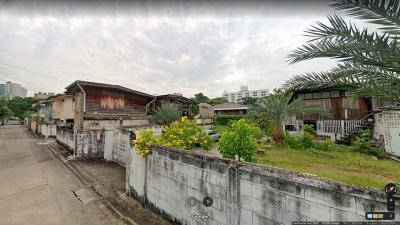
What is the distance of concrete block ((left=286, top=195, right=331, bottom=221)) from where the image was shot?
2.50m

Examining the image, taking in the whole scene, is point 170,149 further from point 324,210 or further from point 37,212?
point 37,212

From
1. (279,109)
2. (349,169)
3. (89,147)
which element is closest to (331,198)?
(349,169)

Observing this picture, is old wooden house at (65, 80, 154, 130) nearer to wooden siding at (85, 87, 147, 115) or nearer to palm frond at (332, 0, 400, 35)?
wooden siding at (85, 87, 147, 115)

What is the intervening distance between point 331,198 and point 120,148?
9967 millimetres

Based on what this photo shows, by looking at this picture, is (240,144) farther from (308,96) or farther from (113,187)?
(308,96)

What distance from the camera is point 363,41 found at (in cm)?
319

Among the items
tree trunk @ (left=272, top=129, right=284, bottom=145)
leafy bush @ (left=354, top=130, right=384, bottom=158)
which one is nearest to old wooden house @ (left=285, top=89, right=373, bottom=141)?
leafy bush @ (left=354, top=130, right=384, bottom=158)

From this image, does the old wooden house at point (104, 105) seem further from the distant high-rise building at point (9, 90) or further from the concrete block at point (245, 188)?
the distant high-rise building at point (9, 90)

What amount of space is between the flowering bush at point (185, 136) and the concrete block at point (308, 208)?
337 cm

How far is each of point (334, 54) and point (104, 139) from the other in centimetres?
1214

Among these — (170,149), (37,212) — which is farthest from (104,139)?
(170,149)

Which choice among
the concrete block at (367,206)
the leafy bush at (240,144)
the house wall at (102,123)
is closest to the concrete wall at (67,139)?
the house wall at (102,123)

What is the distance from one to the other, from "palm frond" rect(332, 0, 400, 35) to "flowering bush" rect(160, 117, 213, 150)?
4.33m

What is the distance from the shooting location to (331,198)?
95.5 inches
